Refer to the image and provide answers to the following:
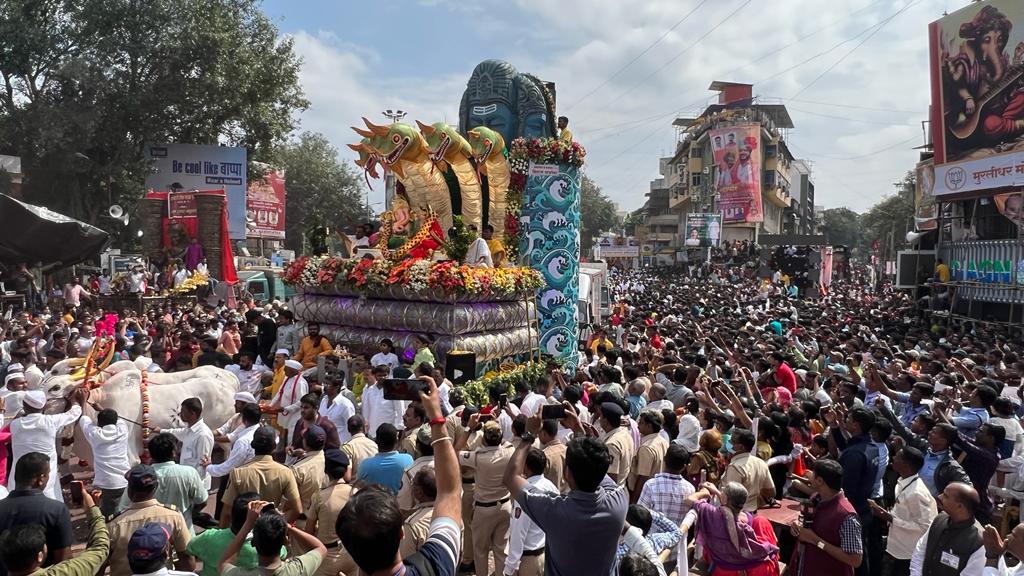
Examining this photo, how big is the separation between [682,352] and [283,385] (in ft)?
21.1

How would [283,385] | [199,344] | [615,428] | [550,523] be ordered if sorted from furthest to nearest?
[199,344], [283,385], [615,428], [550,523]

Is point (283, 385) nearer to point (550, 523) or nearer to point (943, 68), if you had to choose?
point (550, 523)

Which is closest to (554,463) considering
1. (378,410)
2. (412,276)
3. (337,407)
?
(337,407)

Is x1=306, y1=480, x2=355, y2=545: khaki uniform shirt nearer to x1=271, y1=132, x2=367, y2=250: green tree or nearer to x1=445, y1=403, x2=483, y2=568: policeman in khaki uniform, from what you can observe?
x1=445, y1=403, x2=483, y2=568: policeman in khaki uniform

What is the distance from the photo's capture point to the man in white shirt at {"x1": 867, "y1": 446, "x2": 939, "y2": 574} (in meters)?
5.14

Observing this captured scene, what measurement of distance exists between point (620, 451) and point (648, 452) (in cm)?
45

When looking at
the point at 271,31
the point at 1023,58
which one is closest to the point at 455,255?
the point at 1023,58

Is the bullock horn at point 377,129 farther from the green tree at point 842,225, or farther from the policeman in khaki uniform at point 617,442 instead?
the green tree at point 842,225

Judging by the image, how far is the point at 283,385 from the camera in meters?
9.00

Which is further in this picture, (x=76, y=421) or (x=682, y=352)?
(x=682, y=352)

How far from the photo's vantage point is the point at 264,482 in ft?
17.2

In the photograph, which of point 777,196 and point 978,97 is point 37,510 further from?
point 777,196

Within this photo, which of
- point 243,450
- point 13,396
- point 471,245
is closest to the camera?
point 243,450

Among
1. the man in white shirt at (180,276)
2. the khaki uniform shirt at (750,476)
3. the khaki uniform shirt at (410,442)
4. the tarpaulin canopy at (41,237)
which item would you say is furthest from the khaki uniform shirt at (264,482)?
the tarpaulin canopy at (41,237)
